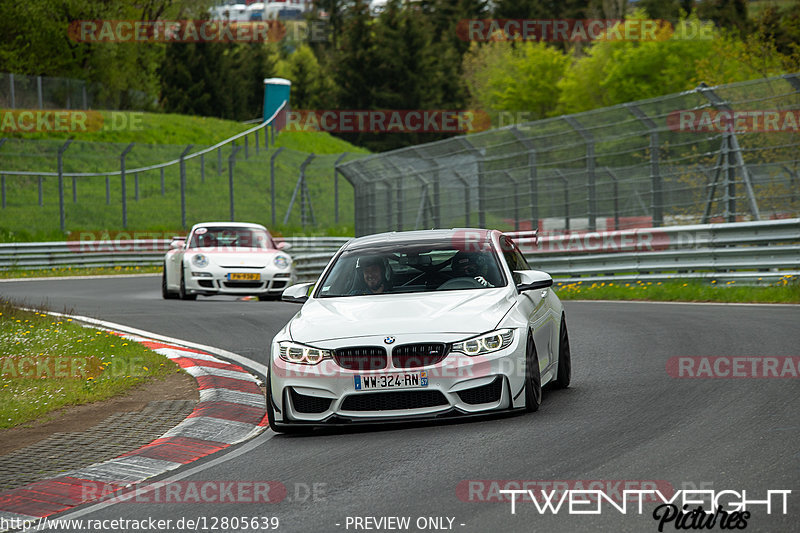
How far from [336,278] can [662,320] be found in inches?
233

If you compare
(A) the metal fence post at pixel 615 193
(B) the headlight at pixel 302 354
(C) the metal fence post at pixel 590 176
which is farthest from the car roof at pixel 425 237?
(A) the metal fence post at pixel 615 193

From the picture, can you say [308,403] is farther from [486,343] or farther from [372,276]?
[372,276]

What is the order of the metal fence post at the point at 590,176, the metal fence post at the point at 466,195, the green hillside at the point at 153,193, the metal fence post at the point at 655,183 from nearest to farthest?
the metal fence post at the point at 655,183, the metal fence post at the point at 590,176, the metal fence post at the point at 466,195, the green hillside at the point at 153,193

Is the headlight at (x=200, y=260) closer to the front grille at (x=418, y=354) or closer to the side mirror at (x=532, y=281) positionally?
the side mirror at (x=532, y=281)

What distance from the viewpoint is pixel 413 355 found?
7.07m

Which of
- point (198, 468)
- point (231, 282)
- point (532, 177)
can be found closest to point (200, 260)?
point (231, 282)

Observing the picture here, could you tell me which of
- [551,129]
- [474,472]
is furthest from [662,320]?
[551,129]

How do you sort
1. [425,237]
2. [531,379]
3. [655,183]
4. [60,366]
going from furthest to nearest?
[655,183] < [60,366] < [425,237] < [531,379]

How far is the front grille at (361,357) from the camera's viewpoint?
708 centimetres

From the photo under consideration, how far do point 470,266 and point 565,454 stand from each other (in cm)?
252

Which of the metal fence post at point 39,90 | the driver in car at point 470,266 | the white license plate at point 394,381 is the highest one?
the metal fence post at point 39,90

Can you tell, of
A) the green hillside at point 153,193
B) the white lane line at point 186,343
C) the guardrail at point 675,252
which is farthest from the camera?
the green hillside at point 153,193

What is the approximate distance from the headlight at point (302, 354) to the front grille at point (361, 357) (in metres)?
0.08

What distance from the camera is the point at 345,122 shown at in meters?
84.2
